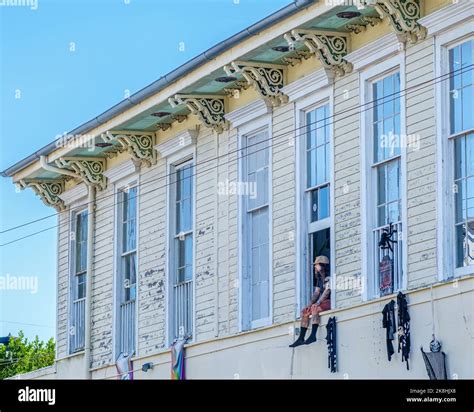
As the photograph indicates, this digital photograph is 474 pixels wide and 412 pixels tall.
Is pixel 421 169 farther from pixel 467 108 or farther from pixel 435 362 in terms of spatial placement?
pixel 435 362

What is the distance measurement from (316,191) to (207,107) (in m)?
3.24

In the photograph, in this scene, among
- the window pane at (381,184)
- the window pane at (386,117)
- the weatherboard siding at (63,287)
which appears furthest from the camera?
the weatherboard siding at (63,287)

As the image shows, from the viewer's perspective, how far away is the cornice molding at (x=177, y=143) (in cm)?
2505

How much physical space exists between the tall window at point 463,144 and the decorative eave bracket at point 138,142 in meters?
8.50

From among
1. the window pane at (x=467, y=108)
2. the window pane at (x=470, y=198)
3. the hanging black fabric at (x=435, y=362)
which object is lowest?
the hanging black fabric at (x=435, y=362)

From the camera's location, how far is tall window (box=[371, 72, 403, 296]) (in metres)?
19.8

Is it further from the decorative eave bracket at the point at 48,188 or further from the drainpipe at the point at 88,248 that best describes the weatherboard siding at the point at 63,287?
the drainpipe at the point at 88,248

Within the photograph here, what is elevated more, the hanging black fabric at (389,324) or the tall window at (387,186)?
the tall window at (387,186)

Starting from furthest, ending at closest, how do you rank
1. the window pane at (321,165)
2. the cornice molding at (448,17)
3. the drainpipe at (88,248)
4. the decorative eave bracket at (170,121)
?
the drainpipe at (88,248) → the decorative eave bracket at (170,121) → the window pane at (321,165) → the cornice molding at (448,17)

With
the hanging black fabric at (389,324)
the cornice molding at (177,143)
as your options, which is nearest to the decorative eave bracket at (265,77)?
the cornice molding at (177,143)

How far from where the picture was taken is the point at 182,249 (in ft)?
83.3

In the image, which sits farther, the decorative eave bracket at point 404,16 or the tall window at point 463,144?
the decorative eave bracket at point 404,16

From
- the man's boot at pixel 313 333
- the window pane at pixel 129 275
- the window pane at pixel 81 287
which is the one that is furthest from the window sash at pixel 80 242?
the man's boot at pixel 313 333
